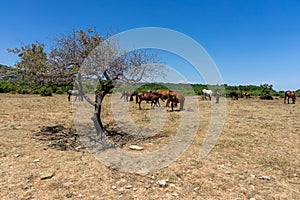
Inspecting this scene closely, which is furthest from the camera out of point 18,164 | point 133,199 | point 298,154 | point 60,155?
point 298,154

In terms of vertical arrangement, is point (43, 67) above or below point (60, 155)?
above

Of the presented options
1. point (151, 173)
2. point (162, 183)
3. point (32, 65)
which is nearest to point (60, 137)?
point (32, 65)

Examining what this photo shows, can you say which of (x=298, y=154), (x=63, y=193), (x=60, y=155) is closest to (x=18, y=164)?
(x=60, y=155)

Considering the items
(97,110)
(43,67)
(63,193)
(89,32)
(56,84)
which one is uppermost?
(89,32)

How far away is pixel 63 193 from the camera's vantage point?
339 centimetres

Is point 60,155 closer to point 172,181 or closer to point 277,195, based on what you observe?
point 172,181

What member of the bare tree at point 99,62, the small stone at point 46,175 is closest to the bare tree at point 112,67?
the bare tree at point 99,62

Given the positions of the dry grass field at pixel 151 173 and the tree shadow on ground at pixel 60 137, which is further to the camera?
the tree shadow on ground at pixel 60 137

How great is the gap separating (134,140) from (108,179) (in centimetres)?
297

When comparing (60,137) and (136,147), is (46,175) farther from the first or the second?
(60,137)

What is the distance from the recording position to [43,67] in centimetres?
598

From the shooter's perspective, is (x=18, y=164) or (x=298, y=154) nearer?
(x=18, y=164)

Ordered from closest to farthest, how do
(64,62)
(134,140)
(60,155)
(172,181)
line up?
(172,181)
(60,155)
(64,62)
(134,140)

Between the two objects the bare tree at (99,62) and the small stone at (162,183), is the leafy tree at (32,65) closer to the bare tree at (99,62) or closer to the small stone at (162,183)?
A: the bare tree at (99,62)
